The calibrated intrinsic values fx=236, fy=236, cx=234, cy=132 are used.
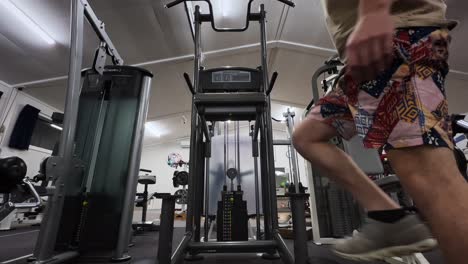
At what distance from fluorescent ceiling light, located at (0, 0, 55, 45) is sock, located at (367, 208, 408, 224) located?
4192 mm

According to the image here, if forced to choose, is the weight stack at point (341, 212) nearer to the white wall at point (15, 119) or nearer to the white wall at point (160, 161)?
the white wall at point (15, 119)

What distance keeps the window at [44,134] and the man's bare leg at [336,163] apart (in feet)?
18.4

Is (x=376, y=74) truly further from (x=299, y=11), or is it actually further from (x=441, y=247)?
(x=299, y=11)

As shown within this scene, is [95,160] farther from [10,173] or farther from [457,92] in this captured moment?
[457,92]

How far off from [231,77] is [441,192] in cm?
134

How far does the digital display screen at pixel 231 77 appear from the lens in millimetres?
1604

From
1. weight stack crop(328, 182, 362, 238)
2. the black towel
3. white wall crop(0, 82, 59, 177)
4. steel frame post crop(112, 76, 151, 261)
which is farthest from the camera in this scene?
the black towel

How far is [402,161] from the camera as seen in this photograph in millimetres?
476

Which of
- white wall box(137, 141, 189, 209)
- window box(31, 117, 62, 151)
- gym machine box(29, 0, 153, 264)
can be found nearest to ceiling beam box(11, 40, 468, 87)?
window box(31, 117, 62, 151)

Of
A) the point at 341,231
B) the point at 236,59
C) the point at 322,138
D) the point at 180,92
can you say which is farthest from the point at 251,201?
the point at 180,92

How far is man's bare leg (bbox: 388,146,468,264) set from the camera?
401 millimetres

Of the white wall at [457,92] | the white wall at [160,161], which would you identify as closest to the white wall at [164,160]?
the white wall at [160,161]

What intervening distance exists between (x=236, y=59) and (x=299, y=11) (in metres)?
1.57

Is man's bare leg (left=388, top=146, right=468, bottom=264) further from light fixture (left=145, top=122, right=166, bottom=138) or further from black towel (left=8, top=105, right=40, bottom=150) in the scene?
light fixture (left=145, top=122, right=166, bottom=138)
